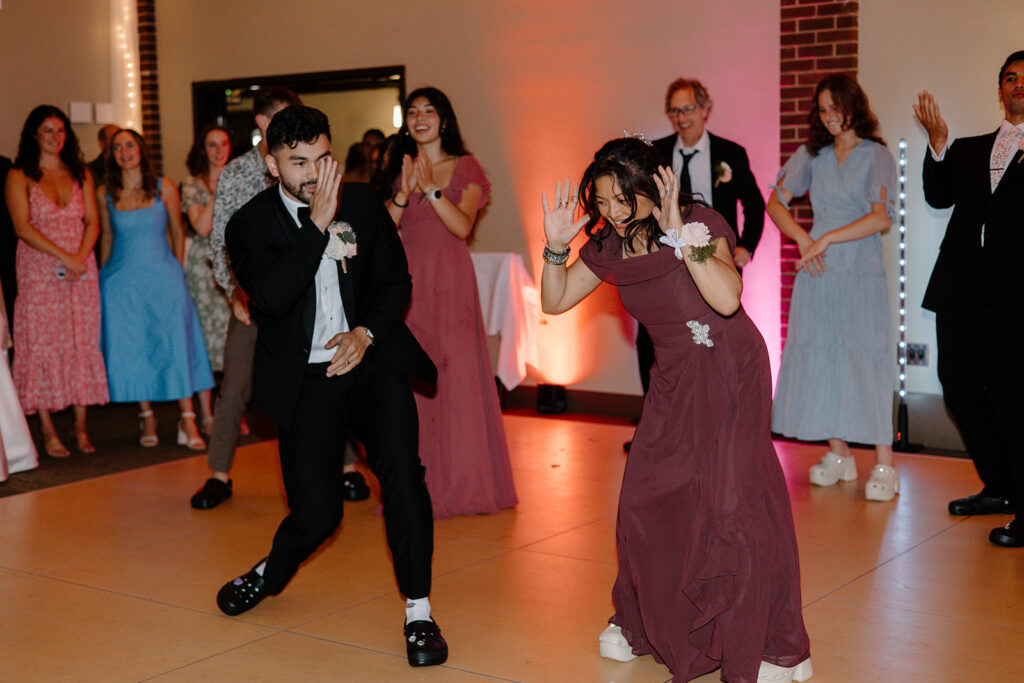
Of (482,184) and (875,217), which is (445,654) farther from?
(875,217)

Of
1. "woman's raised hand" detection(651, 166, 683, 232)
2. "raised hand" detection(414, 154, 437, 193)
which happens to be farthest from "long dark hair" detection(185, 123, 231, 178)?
"woman's raised hand" detection(651, 166, 683, 232)

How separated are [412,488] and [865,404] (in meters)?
2.87

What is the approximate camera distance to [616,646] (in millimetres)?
3227

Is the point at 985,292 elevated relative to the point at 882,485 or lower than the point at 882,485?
elevated

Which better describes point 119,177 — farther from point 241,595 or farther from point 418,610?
point 418,610

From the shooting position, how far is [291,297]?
10.3 feet

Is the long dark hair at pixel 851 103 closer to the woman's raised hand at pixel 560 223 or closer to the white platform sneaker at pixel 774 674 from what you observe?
the woman's raised hand at pixel 560 223

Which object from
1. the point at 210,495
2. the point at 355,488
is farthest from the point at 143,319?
the point at 355,488

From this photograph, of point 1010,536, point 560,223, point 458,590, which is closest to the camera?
point 560,223

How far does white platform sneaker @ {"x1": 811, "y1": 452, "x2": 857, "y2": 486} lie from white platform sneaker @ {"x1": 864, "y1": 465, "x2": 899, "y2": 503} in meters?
0.28

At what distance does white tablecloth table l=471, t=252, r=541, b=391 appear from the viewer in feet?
24.0

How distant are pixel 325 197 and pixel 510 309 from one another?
430 cm

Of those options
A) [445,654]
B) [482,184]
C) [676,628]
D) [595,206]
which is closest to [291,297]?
[595,206]

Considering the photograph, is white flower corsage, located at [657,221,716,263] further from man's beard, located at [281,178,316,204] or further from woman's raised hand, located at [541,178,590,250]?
man's beard, located at [281,178,316,204]
